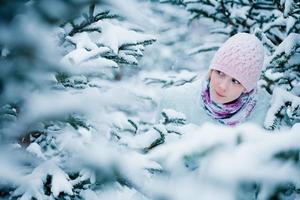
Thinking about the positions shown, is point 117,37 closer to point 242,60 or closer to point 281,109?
point 242,60

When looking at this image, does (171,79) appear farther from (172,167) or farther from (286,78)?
(172,167)

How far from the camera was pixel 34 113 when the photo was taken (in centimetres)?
97

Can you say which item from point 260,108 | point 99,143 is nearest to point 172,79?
point 260,108

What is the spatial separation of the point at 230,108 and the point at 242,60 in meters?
0.38

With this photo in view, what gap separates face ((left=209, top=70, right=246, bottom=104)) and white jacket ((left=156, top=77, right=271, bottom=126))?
223 millimetres

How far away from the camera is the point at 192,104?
11.7ft

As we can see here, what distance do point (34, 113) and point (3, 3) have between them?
0.30 meters

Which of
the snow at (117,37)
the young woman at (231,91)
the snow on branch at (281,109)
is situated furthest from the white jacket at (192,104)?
the snow at (117,37)

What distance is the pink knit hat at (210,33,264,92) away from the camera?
3.23 m

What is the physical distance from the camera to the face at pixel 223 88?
128 inches

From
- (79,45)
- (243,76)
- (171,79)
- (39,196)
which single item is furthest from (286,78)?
(39,196)

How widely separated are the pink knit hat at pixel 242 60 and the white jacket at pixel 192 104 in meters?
0.24

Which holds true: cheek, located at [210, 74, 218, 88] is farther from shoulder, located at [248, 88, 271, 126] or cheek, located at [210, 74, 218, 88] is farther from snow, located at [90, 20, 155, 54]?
snow, located at [90, 20, 155, 54]

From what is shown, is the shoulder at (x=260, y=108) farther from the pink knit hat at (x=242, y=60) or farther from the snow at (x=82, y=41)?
the snow at (x=82, y=41)
